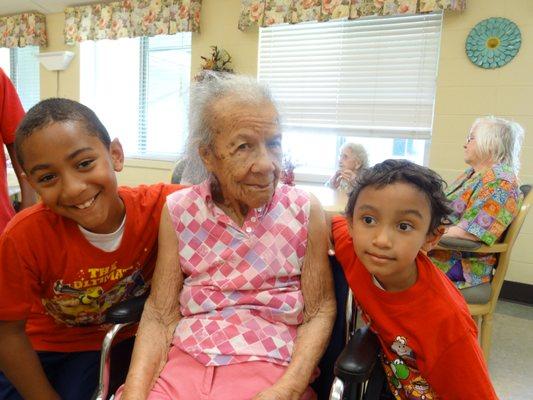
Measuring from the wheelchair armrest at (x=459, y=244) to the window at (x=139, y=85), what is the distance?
11.5 feet

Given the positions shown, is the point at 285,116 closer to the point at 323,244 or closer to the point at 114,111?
the point at 323,244

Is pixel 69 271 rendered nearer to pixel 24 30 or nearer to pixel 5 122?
pixel 5 122

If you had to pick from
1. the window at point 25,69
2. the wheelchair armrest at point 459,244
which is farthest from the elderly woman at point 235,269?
the window at point 25,69

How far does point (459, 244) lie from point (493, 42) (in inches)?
79.6

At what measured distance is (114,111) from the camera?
17.4ft

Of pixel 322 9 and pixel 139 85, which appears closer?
pixel 322 9

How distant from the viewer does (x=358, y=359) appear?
0.89 meters

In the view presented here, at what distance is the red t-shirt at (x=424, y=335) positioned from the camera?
36.5 inches

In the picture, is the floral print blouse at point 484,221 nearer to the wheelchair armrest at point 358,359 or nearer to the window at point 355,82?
the wheelchair armrest at point 358,359

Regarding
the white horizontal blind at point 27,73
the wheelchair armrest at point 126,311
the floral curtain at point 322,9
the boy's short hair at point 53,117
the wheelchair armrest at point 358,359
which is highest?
the floral curtain at point 322,9

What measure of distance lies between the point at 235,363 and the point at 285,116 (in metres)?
0.68

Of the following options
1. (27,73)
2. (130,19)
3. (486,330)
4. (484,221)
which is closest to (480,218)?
(484,221)

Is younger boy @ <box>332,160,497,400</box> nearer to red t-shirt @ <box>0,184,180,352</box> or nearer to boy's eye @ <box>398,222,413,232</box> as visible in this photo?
boy's eye @ <box>398,222,413,232</box>

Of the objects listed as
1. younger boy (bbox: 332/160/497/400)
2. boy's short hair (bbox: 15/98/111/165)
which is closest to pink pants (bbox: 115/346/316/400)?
younger boy (bbox: 332/160/497/400)
